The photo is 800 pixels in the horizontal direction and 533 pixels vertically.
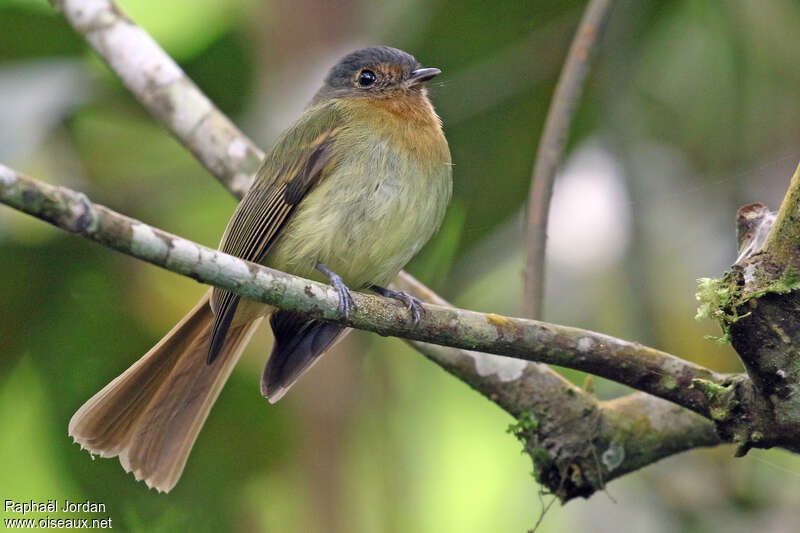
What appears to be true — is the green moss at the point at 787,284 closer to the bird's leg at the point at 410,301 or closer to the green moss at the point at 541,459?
the bird's leg at the point at 410,301

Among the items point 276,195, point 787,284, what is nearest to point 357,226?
point 276,195

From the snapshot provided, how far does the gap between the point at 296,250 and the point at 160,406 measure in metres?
0.69

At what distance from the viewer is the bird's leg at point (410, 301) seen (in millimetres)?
2402

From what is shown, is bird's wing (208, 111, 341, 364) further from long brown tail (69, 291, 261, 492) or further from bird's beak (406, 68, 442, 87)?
bird's beak (406, 68, 442, 87)

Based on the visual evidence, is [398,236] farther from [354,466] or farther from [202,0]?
[202,0]

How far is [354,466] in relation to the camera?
439 cm

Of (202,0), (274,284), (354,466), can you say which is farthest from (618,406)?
(202,0)

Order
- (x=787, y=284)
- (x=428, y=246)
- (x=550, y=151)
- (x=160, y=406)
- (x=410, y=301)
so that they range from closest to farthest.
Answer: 1. (x=787, y=284)
2. (x=410, y=301)
3. (x=160, y=406)
4. (x=550, y=151)
5. (x=428, y=246)

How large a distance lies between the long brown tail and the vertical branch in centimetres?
107

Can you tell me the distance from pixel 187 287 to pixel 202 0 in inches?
84.9

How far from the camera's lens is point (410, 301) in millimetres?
2596

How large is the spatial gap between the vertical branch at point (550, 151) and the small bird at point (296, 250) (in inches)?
13.5

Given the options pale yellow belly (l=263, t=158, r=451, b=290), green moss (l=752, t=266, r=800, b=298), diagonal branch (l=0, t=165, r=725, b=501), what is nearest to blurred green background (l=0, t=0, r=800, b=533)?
diagonal branch (l=0, t=165, r=725, b=501)

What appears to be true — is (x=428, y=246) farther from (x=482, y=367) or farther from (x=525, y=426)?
(x=525, y=426)
